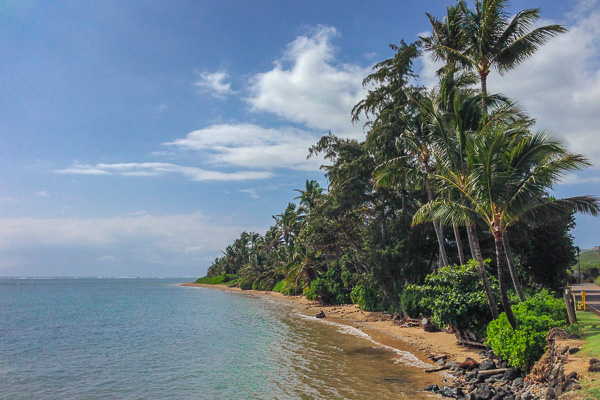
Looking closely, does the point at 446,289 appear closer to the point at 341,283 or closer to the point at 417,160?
the point at 417,160

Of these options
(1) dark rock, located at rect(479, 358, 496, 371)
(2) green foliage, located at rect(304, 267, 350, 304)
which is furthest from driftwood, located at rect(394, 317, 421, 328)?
(2) green foliage, located at rect(304, 267, 350, 304)

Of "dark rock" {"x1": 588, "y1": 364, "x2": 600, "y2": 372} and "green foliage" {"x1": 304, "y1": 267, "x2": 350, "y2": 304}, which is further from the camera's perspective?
"green foliage" {"x1": 304, "y1": 267, "x2": 350, "y2": 304}

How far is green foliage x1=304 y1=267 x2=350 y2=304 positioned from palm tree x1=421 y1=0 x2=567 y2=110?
83.0 ft

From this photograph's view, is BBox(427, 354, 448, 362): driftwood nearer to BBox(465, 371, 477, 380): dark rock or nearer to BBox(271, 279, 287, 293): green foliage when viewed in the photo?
BBox(465, 371, 477, 380): dark rock

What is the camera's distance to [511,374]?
11.5 m

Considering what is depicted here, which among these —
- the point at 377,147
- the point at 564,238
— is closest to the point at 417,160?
the point at 377,147

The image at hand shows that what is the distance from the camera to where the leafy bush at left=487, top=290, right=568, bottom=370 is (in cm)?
1148

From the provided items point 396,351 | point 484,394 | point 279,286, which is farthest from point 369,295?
point 279,286

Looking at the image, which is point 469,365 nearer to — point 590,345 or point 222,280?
point 590,345

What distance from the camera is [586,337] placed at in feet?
36.5

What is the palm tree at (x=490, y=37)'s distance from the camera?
670 inches

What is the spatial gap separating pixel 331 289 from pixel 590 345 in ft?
101

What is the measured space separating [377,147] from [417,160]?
3.62m

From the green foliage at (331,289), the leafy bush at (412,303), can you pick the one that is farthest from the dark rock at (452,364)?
the green foliage at (331,289)
